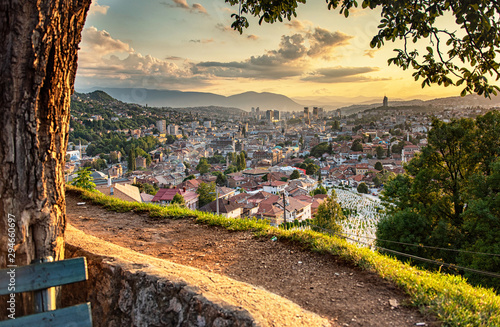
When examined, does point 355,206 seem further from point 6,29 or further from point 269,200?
point 6,29

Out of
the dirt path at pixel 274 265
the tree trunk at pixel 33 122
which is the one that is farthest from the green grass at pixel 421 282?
the tree trunk at pixel 33 122

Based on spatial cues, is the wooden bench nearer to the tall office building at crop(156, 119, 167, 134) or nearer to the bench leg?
the bench leg

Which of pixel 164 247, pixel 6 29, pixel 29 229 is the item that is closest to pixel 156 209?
pixel 164 247

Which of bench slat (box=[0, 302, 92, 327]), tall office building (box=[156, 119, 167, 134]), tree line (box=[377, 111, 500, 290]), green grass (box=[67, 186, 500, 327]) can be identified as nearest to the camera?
bench slat (box=[0, 302, 92, 327])

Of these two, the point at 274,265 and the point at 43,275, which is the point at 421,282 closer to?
the point at 274,265

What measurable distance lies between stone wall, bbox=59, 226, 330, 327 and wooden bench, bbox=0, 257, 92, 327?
55cm

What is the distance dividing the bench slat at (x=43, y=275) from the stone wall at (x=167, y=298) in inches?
22.5

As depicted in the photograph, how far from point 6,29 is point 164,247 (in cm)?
238

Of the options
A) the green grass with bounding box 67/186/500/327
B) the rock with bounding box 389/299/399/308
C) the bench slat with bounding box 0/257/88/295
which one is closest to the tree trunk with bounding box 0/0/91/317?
the bench slat with bounding box 0/257/88/295

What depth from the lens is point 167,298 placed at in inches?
85.5

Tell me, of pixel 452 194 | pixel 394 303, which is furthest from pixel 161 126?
pixel 394 303

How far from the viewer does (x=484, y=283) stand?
623 cm

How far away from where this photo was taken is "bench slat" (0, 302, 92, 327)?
1.56 meters

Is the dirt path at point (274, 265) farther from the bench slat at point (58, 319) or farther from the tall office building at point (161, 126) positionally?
the tall office building at point (161, 126)
